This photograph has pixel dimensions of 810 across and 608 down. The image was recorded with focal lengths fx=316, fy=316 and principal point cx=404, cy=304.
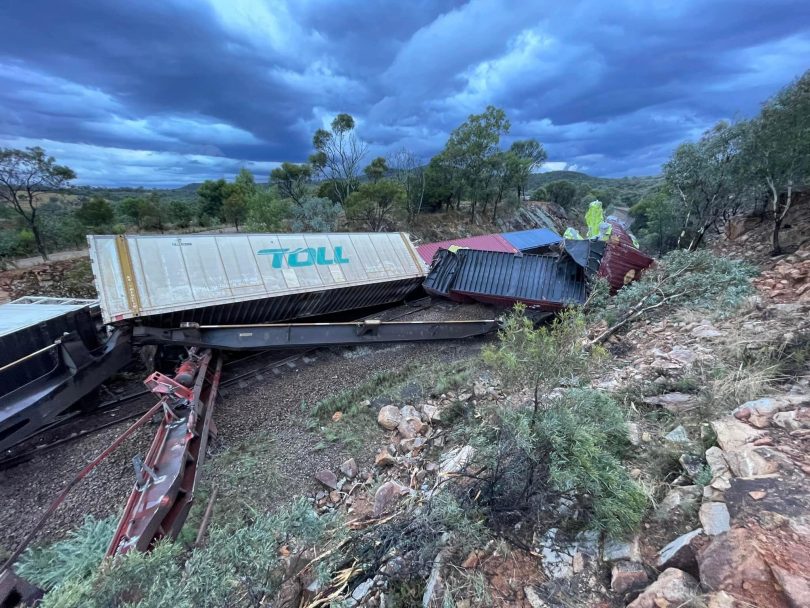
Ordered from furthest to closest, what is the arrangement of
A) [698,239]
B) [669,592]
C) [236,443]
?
[698,239], [236,443], [669,592]

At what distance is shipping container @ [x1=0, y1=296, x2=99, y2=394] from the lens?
5402mm

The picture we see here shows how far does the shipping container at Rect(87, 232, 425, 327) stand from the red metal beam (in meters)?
2.04

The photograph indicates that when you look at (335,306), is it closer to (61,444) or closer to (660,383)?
(61,444)

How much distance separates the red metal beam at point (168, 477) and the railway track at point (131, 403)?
1941 millimetres

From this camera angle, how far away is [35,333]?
5918 millimetres

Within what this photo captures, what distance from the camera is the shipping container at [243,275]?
6.14m

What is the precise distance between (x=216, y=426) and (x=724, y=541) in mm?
6825

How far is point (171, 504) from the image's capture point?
12.0 ft

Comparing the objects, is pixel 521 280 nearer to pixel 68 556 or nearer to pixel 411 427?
pixel 411 427

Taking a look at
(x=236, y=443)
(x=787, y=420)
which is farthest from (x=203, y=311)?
(x=787, y=420)

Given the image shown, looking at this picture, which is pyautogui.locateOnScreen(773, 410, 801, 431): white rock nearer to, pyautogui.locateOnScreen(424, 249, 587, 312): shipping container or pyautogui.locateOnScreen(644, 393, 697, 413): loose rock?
pyautogui.locateOnScreen(644, 393, 697, 413): loose rock

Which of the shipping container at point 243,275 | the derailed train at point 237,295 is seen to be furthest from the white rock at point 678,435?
the shipping container at point 243,275

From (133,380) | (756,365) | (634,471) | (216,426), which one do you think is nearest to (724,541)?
(634,471)

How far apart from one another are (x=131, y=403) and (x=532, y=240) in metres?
19.9
